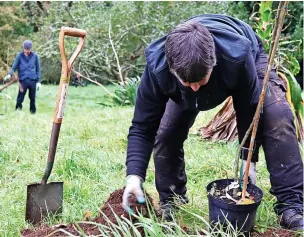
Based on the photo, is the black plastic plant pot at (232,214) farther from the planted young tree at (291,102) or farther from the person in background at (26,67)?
the person in background at (26,67)

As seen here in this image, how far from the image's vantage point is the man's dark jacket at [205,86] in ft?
6.98

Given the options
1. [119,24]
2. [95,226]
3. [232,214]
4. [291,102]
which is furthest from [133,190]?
[119,24]

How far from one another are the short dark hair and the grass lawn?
102 centimetres

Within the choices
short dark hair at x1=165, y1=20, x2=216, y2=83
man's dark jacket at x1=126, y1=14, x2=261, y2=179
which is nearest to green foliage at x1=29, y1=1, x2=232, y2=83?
man's dark jacket at x1=126, y1=14, x2=261, y2=179

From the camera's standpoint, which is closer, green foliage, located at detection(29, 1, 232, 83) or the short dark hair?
the short dark hair

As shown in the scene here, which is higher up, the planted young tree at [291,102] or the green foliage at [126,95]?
the planted young tree at [291,102]

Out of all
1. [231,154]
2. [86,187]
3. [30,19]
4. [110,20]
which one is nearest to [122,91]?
[110,20]

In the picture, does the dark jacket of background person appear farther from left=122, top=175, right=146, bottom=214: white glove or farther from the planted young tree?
left=122, top=175, right=146, bottom=214: white glove

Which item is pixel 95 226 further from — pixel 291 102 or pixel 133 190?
pixel 291 102

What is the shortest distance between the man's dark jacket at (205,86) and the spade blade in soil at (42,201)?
69 centimetres

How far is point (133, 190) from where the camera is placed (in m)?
2.32

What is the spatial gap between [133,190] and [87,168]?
1664 millimetres

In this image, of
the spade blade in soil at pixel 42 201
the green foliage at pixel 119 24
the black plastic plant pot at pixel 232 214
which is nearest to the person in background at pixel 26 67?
the green foliage at pixel 119 24

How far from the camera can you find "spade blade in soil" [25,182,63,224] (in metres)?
2.79
